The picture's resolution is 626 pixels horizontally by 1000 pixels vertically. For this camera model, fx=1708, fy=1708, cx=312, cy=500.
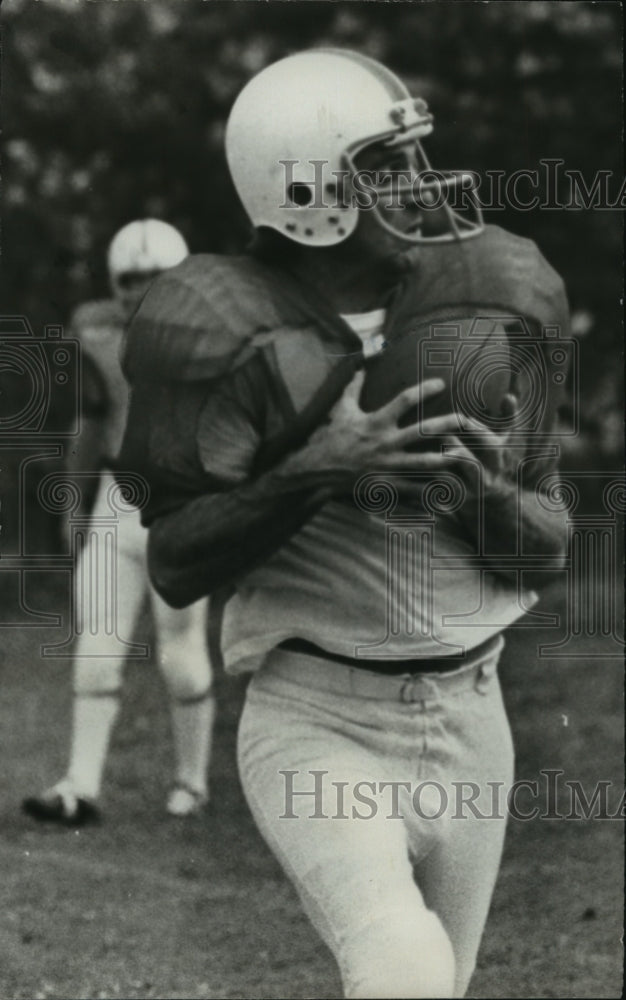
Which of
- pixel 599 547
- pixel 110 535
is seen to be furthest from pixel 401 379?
pixel 110 535

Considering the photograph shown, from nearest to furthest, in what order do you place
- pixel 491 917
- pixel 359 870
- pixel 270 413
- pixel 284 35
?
pixel 359 870, pixel 270 413, pixel 284 35, pixel 491 917

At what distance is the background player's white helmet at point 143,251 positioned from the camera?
12.5 feet

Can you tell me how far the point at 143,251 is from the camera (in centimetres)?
383

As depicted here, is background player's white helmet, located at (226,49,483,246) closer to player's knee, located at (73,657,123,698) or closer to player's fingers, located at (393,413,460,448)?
player's fingers, located at (393,413,460,448)

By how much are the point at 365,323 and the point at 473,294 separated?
20 cm

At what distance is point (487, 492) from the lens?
2994mm

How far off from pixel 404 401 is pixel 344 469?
16 centimetres

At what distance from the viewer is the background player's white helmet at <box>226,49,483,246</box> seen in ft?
9.61

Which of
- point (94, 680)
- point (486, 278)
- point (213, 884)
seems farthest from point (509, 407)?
point (94, 680)

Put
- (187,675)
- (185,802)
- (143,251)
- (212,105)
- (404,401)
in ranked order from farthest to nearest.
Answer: (187,675) → (185,802) → (143,251) → (212,105) → (404,401)

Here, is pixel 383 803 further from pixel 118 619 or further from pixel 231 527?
pixel 118 619

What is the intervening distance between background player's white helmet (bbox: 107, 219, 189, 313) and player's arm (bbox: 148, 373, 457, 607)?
952 millimetres

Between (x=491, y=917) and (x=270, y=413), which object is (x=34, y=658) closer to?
(x=491, y=917)

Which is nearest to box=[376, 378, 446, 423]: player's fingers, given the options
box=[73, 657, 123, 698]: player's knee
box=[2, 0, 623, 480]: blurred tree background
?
box=[2, 0, 623, 480]: blurred tree background
